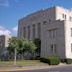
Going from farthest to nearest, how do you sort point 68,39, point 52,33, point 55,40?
1. point 52,33
2. point 55,40
3. point 68,39

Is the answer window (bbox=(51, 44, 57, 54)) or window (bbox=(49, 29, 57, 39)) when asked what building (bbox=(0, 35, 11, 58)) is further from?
window (bbox=(51, 44, 57, 54))

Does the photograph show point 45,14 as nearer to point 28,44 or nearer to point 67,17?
point 67,17

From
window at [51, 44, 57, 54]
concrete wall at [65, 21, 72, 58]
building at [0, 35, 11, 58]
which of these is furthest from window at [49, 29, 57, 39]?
building at [0, 35, 11, 58]

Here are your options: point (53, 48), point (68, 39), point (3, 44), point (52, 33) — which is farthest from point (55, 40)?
point (3, 44)

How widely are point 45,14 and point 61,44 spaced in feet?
103

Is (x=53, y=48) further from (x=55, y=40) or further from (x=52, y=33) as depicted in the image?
(x=52, y=33)

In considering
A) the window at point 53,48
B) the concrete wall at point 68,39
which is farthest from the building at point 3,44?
the concrete wall at point 68,39

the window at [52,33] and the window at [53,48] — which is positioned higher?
the window at [52,33]

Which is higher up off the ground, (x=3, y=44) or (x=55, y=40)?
(x=3, y=44)

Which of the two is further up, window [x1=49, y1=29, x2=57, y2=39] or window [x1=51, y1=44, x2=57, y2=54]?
window [x1=49, y1=29, x2=57, y2=39]

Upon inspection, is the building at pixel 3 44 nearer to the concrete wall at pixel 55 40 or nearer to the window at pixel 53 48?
the concrete wall at pixel 55 40

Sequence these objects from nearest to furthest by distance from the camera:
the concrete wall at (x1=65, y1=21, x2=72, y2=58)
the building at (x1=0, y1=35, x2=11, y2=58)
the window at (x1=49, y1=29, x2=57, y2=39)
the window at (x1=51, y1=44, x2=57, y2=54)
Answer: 1. the concrete wall at (x1=65, y1=21, x2=72, y2=58)
2. the window at (x1=51, y1=44, x2=57, y2=54)
3. the window at (x1=49, y1=29, x2=57, y2=39)
4. the building at (x1=0, y1=35, x2=11, y2=58)

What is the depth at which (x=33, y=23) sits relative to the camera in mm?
91875

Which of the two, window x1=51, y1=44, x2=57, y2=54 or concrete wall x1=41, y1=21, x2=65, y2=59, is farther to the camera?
window x1=51, y1=44, x2=57, y2=54
